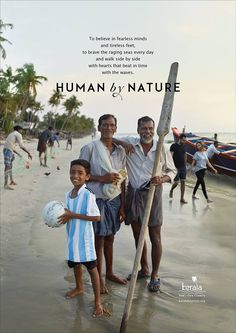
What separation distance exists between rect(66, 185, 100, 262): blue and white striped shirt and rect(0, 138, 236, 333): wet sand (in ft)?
1.89

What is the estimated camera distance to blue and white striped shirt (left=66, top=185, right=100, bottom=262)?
10.0 feet

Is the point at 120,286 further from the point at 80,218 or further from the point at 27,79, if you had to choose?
the point at 27,79

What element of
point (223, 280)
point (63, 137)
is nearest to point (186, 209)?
point (223, 280)

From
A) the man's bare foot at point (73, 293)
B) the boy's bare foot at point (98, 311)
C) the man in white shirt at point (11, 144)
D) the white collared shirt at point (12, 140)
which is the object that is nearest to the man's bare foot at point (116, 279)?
the man's bare foot at point (73, 293)

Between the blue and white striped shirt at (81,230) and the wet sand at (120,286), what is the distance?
0.58 m

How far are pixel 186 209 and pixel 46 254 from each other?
13.6 feet

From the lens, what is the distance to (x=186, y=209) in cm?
817

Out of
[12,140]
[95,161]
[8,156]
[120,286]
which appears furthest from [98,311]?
[8,156]

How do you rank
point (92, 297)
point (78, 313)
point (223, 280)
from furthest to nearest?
1. point (223, 280)
2. point (92, 297)
3. point (78, 313)

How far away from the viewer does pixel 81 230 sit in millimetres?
3066

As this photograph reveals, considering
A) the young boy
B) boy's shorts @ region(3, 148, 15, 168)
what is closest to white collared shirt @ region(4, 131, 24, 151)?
boy's shorts @ region(3, 148, 15, 168)

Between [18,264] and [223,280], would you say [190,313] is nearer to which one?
[223,280]

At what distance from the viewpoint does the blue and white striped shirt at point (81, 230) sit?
3055mm

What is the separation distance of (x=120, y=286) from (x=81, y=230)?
44.8 inches
